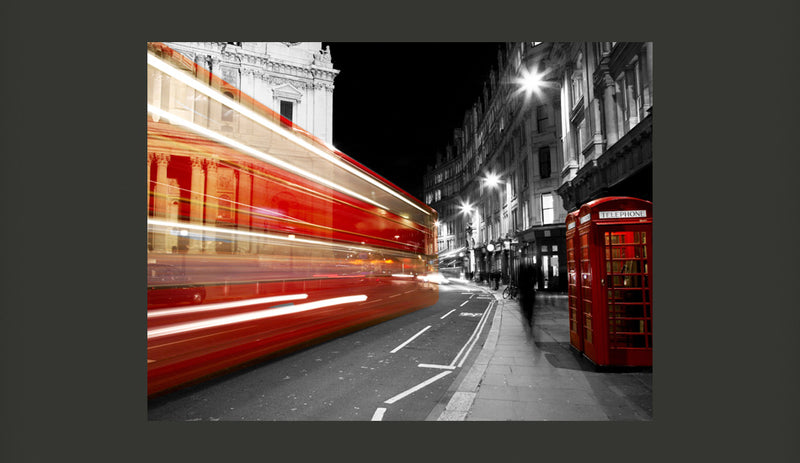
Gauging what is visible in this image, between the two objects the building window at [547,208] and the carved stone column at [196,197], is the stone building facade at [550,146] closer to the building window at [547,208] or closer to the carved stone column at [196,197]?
the building window at [547,208]

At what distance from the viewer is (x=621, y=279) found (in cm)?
507

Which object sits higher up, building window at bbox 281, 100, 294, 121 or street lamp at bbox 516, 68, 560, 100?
street lamp at bbox 516, 68, 560, 100

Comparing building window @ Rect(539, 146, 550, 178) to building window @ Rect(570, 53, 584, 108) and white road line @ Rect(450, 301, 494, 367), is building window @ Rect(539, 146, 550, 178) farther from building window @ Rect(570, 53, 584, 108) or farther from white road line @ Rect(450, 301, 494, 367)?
Answer: white road line @ Rect(450, 301, 494, 367)

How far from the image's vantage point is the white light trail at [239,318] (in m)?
4.64

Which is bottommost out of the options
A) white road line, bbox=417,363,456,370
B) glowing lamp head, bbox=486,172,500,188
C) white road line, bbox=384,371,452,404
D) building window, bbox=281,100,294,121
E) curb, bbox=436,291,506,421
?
white road line, bbox=417,363,456,370

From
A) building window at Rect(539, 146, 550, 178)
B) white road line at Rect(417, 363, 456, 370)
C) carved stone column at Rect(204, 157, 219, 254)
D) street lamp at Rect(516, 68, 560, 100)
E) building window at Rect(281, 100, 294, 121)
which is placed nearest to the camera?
carved stone column at Rect(204, 157, 219, 254)

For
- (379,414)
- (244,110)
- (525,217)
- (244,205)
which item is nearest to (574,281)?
(379,414)

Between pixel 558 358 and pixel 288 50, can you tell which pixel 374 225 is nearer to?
pixel 288 50

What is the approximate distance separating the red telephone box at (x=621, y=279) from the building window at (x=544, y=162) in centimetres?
1617

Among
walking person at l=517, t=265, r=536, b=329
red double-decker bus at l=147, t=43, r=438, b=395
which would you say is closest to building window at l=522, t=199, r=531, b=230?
walking person at l=517, t=265, r=536, b=329

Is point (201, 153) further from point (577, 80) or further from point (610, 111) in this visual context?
point (577, 80)

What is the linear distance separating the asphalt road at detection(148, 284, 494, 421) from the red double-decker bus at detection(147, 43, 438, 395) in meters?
0.50

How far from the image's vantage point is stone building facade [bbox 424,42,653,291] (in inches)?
377

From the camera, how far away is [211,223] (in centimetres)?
467
